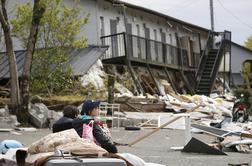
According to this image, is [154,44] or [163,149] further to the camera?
[154,44]

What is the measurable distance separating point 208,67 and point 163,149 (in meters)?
26.1

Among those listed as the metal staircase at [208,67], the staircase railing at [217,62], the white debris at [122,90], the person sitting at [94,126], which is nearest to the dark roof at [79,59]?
the white debris at [122,90]

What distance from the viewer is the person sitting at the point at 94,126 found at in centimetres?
821

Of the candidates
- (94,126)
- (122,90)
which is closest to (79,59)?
(122,90)

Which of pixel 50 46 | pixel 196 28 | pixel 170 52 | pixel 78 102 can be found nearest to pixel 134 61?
pixel 170 52

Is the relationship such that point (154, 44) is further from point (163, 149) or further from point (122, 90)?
point (163, 149)

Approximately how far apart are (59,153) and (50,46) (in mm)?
20176

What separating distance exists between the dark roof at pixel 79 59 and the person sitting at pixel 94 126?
18209mm

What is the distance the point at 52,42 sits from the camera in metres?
26.5

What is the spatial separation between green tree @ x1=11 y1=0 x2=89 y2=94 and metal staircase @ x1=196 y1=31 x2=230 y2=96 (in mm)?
14179

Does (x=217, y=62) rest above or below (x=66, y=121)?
above

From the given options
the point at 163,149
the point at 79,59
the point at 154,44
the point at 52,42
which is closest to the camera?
the point at 163,149

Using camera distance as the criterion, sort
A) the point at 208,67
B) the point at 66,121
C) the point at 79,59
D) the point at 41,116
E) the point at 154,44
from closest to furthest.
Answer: the point at 66,121
the point at 41,116
the point at 79,59
the point at 154,44
the point at 208,67

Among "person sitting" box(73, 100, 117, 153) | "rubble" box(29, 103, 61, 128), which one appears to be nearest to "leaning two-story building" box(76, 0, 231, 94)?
"rubble" box(29, 103, 61, 128)
